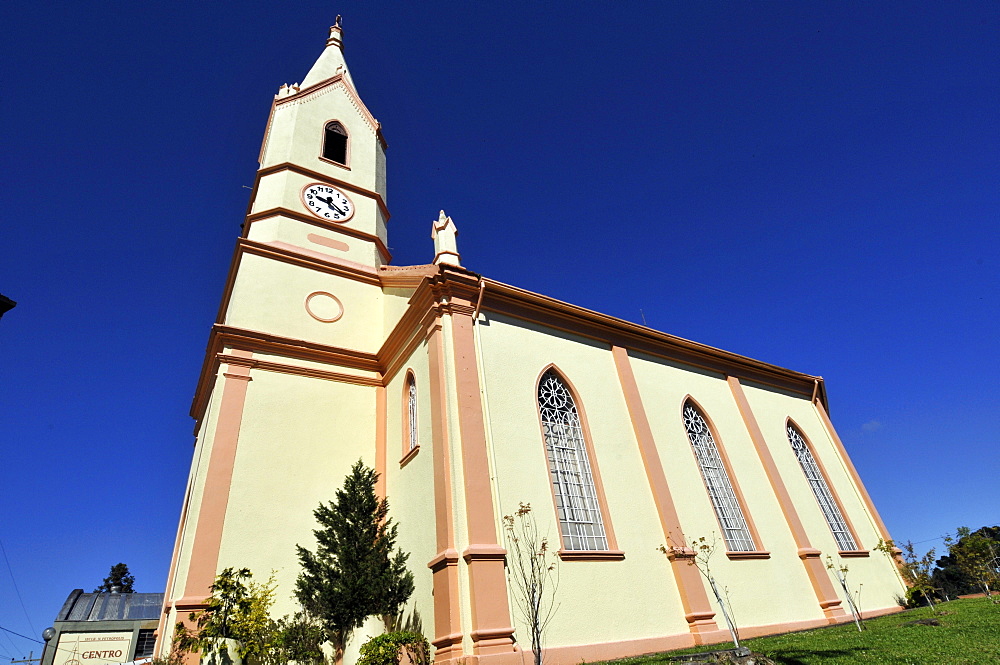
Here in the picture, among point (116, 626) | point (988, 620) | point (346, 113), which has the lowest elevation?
point (988, 620)

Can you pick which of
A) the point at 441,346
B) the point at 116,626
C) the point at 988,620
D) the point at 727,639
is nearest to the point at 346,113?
the point at 441,346

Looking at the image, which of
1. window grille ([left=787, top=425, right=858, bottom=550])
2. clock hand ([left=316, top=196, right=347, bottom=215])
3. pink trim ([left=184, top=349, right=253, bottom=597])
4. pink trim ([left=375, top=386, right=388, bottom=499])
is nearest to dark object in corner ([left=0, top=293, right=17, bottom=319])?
pink trim ([left=184, top=349, right=253, bottom=597])

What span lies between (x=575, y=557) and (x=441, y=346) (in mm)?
4827

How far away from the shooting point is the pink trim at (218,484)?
419 inches

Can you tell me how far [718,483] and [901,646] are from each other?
6334 mm

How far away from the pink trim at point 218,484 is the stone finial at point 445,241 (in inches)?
212

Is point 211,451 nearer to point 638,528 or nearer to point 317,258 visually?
point 317,258

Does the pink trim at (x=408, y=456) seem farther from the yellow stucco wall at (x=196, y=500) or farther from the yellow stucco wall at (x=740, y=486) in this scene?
the yellow stucco wall at (x=740, y=486)

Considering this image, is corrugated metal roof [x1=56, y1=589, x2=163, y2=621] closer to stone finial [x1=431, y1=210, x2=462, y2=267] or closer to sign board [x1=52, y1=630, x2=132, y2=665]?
sign board [x1=52, y1=630, x2=132, y2=665]

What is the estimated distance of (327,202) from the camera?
18.0 meters

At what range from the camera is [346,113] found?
69.1 feet

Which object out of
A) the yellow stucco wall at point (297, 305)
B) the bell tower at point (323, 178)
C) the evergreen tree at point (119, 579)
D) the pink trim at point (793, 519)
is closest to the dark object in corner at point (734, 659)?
the pink trim at point (793, 519)

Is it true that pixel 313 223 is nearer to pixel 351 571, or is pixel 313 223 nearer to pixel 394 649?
pixel 351 571

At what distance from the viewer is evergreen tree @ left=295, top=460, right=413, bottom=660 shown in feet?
32.9
